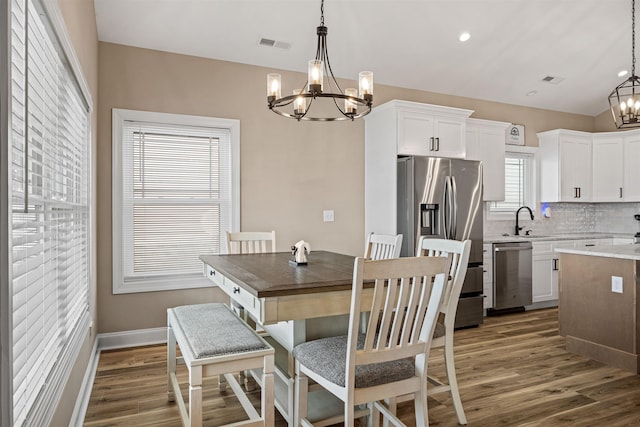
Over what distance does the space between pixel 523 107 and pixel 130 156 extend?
512 cm

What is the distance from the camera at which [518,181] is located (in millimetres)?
6070

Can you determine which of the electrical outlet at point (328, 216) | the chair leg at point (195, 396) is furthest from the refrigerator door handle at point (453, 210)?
the chair leg at point (195, 396)

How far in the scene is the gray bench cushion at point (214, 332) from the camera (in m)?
2.00

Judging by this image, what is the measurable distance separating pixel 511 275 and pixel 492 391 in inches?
96.3

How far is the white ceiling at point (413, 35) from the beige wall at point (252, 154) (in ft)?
0.59

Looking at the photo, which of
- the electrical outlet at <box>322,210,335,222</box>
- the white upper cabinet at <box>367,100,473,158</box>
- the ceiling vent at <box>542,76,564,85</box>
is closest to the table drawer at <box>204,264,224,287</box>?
the electrical outlet at <box>322,210,335,222</box>

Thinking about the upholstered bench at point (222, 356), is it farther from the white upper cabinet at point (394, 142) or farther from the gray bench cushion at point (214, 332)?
the white upper cabinet at point (394, 142)

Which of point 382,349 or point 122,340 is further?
point 122,340

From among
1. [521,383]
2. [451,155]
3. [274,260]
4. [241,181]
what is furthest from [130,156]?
[521,383]

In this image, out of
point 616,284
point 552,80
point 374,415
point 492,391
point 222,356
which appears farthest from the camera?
point 552,80

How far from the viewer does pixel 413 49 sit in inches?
175

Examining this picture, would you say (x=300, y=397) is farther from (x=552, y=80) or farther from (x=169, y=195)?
(x=552, y=80)

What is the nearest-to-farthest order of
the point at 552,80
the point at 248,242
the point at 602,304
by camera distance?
1. the point at 602,304
2. the point at 248,242
3. the point at 552,80

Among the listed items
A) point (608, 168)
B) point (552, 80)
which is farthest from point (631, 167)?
point (552, 80)
